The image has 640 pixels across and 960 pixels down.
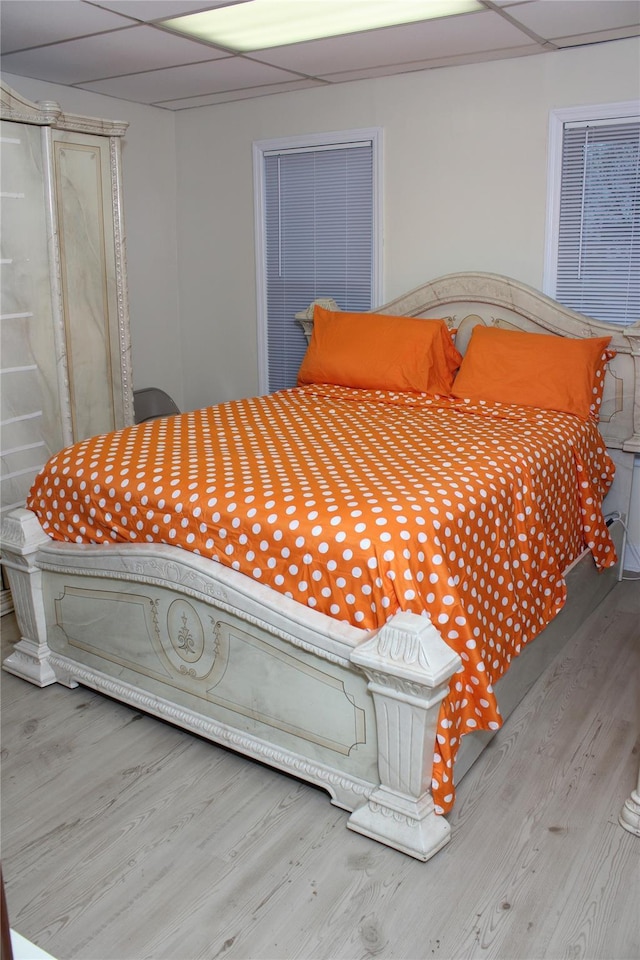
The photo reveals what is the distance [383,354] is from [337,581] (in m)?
1.89

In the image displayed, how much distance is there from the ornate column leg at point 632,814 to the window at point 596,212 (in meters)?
2.23

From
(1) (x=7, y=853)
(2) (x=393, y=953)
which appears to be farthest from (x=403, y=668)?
(1) (x=7, y=853)

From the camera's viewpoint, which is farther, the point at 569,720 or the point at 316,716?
the point at 569,720

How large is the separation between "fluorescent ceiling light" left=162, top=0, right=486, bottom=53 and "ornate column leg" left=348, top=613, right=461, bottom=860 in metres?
2.28

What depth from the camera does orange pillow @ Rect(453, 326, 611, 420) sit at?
3463mm

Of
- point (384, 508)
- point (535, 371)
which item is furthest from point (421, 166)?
point (384, 508)

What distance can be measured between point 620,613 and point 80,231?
2.76 metres

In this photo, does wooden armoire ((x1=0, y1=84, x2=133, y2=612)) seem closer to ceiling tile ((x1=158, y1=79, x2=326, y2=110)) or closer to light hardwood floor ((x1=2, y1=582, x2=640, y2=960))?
ceiling tile ((x1=158, y1=79, x2=326, y2=110))

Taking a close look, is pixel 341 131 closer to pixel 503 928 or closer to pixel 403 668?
pixel 403 668

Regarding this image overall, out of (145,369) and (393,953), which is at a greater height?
(145,369)

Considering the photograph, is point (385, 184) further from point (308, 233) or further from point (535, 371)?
point (535, 371)

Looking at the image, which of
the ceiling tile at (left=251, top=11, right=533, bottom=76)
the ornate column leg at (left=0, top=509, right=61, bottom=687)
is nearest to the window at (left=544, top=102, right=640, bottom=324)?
the ceiling tile at (left=251, top=11, right=533, bottom=76)

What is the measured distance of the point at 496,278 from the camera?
387cm

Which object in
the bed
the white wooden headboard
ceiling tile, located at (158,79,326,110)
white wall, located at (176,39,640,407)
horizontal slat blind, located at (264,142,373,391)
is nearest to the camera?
the bed
